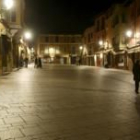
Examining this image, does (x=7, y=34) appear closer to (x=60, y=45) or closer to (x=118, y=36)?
(x=118, y=36)

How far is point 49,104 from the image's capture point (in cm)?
1047

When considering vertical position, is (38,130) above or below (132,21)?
below

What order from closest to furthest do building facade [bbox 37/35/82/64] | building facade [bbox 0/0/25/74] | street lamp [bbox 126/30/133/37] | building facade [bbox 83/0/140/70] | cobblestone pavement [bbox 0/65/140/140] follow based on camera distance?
cobblestone pavement [bbox 0/65/140/140] < building facade [bbox 0/0/25/74] < street lamp [bbox 126/30/133/37] < building facade [bbox 83/0/140/70] < building facade [bbox 37/35/82/64]

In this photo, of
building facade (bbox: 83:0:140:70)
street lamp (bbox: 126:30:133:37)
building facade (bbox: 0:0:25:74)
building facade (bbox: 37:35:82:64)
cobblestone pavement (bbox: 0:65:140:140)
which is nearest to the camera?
cobblestone pavement (bbox: 0:65:140:140)

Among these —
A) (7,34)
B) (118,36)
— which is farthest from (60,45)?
(7,34)

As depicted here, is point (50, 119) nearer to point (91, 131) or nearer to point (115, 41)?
point (91, 131)

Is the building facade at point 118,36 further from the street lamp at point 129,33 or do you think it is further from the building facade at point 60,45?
the building facade at point 60,45

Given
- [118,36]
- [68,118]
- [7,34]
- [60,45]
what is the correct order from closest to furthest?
[68,118]
[7,34]
[118,36]
[60,45]

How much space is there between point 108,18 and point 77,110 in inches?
1876

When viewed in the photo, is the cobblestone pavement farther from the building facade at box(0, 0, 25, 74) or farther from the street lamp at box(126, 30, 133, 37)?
the street lamp at box(126, 30, 133, 37)

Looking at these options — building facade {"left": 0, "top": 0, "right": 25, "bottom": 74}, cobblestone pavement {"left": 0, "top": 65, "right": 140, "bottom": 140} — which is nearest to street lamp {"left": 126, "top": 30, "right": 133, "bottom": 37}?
building facade {"left": 0, "top": 0, "right": 25, "bottom": 74}

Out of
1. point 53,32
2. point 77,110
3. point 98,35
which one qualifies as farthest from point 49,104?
point 53,32

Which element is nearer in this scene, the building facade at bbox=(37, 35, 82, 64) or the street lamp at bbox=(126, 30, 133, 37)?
the street lamp at bbox=(126, 30, 133, 37)

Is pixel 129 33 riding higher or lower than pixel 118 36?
lower
